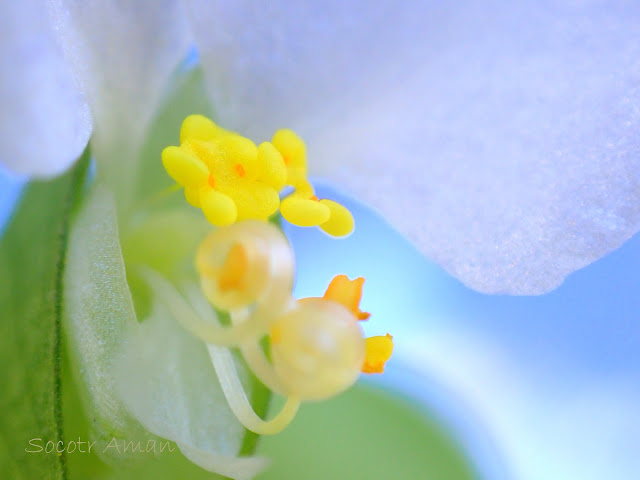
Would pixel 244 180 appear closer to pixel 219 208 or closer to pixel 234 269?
pixel 219 208

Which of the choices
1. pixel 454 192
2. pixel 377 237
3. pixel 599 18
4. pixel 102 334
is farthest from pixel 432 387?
pixel 102 334

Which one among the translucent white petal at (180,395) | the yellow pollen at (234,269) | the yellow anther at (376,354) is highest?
the yellow pollen at (234,269)

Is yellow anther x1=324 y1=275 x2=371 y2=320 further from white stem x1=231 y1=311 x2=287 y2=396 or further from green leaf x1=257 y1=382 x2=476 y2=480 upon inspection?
green leaf x1=257 y1=382 x2=476 y2=480

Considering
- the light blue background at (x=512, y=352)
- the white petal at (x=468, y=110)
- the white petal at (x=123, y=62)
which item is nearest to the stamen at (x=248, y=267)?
the white petal at (x=123, y=62)

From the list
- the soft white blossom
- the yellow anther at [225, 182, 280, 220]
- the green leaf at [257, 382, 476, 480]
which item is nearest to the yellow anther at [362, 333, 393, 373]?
the yellow anther at [225, 182, 280, 220]

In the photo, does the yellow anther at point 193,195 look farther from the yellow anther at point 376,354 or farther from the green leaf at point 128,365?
the yellow anther at point 376,354

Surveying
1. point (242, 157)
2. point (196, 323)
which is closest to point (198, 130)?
point (242, 157)
